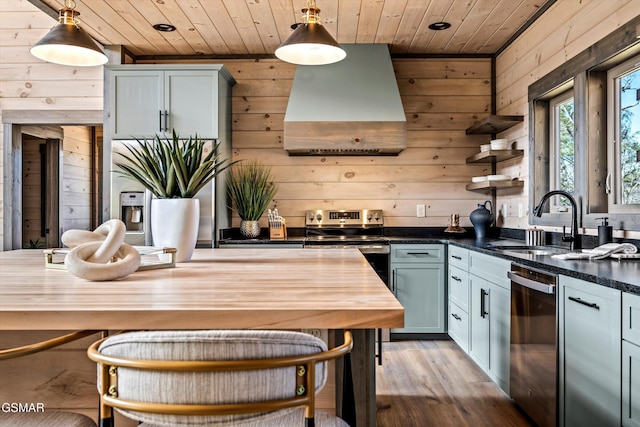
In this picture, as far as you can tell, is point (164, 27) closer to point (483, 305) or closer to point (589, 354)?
point (483, 305)

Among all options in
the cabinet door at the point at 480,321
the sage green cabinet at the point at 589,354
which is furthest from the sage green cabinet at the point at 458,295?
the sage green cabinet at the point at 589,354

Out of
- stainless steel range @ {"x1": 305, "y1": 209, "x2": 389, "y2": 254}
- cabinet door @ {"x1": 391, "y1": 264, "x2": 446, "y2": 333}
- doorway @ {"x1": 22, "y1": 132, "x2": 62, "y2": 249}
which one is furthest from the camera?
doorway @ {"x1": 22, "y1": 132, "x2": 62, "y2": 249}

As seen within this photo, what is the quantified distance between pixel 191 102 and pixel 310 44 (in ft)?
6.61

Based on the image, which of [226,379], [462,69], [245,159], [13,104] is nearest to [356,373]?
[226,379]

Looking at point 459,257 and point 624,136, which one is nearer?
point 624,136

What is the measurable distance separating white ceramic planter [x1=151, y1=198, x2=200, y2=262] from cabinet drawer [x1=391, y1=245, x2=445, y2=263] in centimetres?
223

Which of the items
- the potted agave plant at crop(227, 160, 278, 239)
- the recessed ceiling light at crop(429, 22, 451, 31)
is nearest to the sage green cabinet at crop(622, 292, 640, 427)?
the recessed ceiling light at crop(429, 22, 451, 31)

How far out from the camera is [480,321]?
309cm

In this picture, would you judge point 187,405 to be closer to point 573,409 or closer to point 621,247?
point 573,409

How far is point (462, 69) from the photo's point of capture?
4.44m

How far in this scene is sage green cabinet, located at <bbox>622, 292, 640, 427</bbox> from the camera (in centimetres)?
151

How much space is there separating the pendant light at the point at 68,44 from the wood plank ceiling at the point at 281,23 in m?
1.05

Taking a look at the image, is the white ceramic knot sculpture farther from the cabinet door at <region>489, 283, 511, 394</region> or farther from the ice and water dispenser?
the ice and water dispenser

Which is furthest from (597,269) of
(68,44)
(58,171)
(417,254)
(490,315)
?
(58,171)
